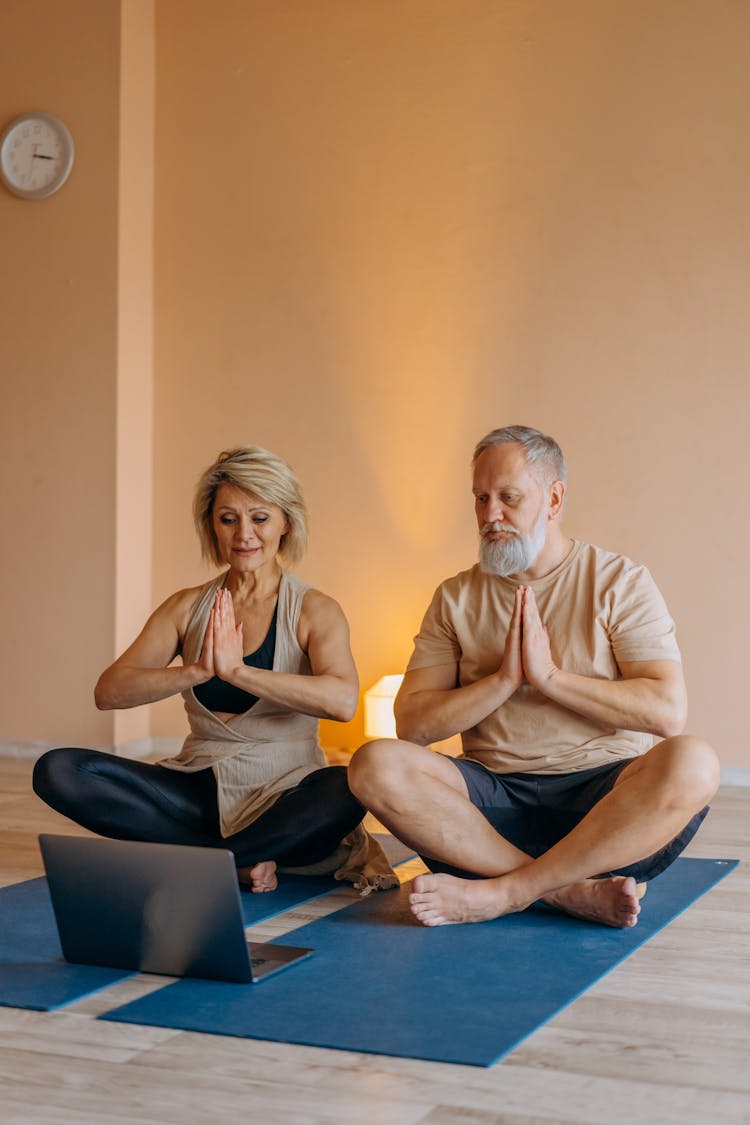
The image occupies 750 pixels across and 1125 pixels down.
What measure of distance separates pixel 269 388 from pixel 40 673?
1356 mm

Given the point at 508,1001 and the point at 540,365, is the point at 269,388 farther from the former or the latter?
the point at 508,1001

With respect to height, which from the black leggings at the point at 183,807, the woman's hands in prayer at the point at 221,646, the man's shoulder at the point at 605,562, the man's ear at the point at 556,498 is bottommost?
the black leggings at the point at 183,807

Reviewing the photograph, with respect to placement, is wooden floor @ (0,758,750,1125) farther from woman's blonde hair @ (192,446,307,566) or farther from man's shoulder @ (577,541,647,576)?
woman's blonde hair @ (192,446,307,566)

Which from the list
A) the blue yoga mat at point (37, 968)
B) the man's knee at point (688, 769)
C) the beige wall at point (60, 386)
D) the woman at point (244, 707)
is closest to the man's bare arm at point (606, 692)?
the man's knee at point (688, 769)

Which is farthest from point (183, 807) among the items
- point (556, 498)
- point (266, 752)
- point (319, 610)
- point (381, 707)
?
point (381, 707)

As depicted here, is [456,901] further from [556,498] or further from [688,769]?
[556,498]

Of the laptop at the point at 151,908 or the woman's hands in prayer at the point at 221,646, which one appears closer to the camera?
the laptop at the point at 151,908

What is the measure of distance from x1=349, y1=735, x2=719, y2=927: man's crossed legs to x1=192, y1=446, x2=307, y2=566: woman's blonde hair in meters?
0.66

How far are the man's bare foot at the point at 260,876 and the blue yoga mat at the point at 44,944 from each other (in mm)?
20

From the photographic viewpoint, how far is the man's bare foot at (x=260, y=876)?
293 centimetres

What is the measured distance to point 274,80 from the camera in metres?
4.97

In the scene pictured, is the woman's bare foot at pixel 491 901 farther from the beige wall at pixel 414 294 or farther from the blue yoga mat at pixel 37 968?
the beige wall at pixel 414 294

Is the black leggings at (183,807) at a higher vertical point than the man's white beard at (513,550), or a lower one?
lower

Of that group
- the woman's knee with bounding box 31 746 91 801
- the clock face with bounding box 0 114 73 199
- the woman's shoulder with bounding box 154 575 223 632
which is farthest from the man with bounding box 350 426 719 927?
the clock face with bounding box 0 114 73 199
